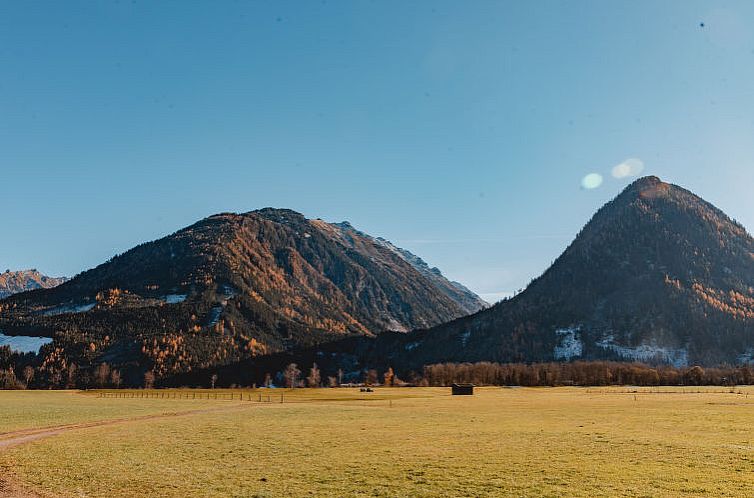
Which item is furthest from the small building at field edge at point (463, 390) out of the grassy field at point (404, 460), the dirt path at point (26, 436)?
the grassy field at point (404, 460)

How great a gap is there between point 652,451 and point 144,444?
40.1 meters

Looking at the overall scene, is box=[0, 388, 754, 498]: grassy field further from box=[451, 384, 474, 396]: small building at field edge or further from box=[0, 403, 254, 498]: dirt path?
Result: box=[451, 384, 474, 396]: small building at field edge

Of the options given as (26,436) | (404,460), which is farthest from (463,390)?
(404,460)

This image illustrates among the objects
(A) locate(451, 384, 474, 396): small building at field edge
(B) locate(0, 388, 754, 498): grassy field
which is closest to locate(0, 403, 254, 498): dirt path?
(B) locate(0, 388, 754, 498): grassy field

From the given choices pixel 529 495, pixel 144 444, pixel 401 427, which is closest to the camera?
pixel 529 495

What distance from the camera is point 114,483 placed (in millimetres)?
32250

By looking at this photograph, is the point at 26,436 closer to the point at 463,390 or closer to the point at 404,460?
the point at 404,460

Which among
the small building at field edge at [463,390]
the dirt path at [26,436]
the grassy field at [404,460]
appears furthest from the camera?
the small building at field edge at [463,390]

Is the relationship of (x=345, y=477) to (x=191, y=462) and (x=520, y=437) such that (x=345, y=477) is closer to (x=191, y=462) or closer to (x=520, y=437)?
(x=191, y=462)

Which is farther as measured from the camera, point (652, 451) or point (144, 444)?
point (144, 444)

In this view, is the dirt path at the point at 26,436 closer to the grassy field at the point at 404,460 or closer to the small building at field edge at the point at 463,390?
the grassy field at the point at 404,460

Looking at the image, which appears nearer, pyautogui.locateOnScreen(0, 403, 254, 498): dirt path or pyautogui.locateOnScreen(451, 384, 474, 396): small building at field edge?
pyautogui.locateOnScreen(0, 403, 254, 498): dirt path

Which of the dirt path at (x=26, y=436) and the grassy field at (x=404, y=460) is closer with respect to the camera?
the grassy field at (x=404, y=460)

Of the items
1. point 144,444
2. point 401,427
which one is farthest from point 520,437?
point 144,444
